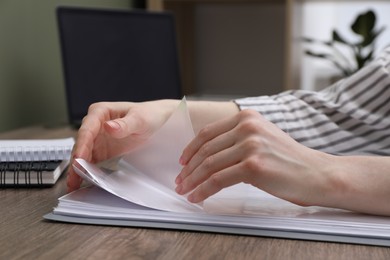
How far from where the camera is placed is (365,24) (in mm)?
2010

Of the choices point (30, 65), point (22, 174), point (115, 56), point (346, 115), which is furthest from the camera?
point (115, 56)

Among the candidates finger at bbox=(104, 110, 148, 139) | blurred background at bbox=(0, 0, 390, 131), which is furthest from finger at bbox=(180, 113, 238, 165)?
blurred background at bbox=(0, 0, 390, 131)

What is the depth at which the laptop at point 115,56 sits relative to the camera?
1.56 m

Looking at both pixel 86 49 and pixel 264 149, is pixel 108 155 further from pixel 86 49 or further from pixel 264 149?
pixel 86 49

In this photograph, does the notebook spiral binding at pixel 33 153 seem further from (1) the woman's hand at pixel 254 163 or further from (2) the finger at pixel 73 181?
(1) the woman's hand at pixel 254 163

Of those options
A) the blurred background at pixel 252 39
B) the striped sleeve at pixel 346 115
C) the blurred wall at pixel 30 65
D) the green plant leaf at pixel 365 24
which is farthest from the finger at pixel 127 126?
the green plant leaf at pixel 365 24

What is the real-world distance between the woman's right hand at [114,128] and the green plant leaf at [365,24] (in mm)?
1291

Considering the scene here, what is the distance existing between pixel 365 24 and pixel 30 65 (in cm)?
113

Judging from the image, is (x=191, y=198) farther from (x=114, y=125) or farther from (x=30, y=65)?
(x=30, y=65)

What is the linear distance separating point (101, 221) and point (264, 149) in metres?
0.21

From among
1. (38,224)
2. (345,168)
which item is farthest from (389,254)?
(38,224)

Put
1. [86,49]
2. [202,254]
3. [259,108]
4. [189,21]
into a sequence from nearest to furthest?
1. [202,254]
2. [259,108]
3. [86,49]
4. [189,21]

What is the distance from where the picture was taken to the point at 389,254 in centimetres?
59

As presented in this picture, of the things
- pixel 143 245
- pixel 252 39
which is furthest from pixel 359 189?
pixel 252 39
